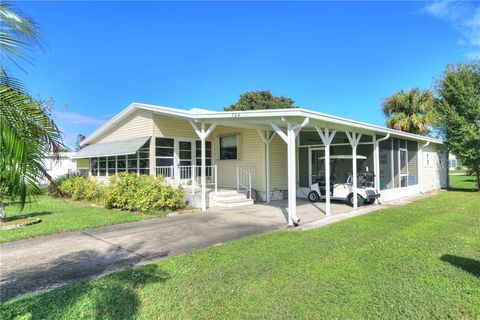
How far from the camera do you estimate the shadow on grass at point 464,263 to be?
4.33 meters

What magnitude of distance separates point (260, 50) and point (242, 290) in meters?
17.6

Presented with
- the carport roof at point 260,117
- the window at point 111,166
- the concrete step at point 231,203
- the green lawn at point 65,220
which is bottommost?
the green lawn at point 65,220

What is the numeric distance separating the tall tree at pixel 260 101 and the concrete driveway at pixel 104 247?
87.6 ft

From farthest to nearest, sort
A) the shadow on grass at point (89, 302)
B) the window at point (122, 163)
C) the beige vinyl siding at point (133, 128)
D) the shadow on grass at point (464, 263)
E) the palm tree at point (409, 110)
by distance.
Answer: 1. the palm tree at point (409, 110)
2. the window at point (122, 163)
3. the beige vinyl siding at point (133, 128)
4. the shadow on grass at point (464, 263)
5. the shadow on grass at point (89, 302)

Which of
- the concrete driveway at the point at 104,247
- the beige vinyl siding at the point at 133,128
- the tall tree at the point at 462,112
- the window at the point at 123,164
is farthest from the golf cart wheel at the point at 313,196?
the tall tree at the point at 462,112

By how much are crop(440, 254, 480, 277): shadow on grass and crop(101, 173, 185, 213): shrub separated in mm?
7680

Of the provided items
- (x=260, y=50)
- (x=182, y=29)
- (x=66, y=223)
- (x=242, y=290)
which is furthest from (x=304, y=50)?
(x=242, y=290)

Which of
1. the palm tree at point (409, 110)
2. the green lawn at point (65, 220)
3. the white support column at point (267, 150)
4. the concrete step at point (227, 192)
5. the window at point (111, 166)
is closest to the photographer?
the green lawn at point (65, 220)

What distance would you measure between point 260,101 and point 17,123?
3222cm

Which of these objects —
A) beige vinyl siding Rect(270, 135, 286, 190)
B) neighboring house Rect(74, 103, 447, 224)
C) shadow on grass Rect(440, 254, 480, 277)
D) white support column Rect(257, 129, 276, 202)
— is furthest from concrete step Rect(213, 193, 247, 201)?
shadow on grass Rect(440, 254, 480, 277)

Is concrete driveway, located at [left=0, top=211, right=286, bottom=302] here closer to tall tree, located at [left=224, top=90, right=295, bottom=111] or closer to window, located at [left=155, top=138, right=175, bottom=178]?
window, located at [left=155, top=138, right=175, bottom=178]

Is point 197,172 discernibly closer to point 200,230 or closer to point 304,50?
point 200,230

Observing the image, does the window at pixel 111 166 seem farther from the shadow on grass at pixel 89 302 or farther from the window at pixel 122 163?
the shadow on grass at pixel 89 302

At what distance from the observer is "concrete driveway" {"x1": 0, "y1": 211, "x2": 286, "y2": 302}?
4379 millimetres
